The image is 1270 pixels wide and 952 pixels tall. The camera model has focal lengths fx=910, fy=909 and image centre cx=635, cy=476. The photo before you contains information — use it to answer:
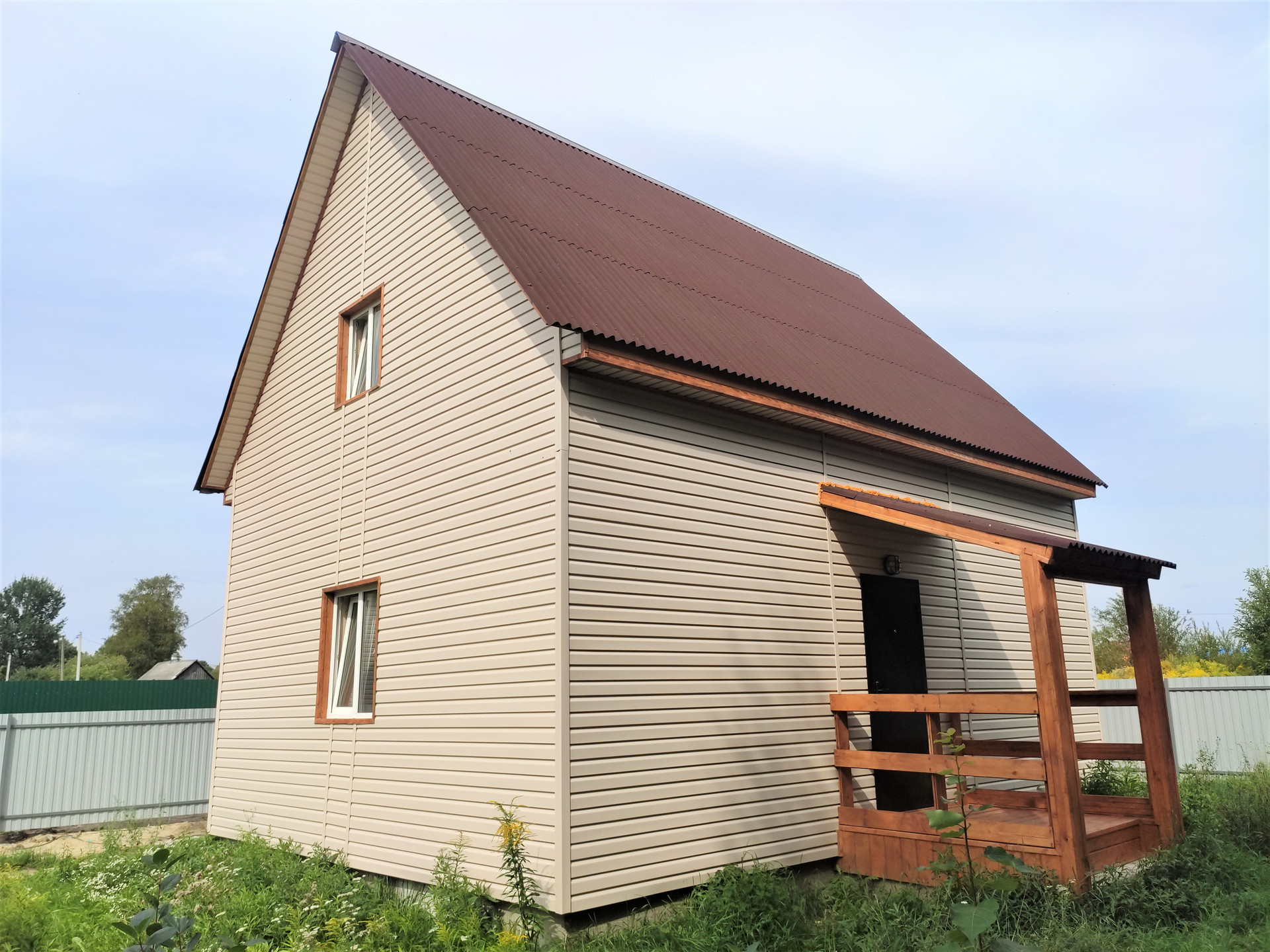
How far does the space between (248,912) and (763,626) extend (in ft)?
16.0

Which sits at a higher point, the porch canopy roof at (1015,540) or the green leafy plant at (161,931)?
the porch canopy roof at (1015,540)

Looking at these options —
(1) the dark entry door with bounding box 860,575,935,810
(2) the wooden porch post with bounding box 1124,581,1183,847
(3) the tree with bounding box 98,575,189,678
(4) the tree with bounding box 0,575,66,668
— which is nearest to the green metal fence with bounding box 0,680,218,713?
(1) the dark entry door with bounding box 860,575,935,810

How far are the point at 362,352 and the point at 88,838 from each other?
9.16 metres

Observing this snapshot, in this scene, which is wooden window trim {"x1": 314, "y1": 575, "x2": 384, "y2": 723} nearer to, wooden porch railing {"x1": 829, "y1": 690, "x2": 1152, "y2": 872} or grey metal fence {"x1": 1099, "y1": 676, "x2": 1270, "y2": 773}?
wooden porch railing {"x1": 829, "y1": 690, "x2": 1152, "y2": 872}

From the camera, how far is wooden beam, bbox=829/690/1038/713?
6.76 metres

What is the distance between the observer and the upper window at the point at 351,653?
891 centimetres

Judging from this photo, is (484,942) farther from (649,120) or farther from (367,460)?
(649,120)

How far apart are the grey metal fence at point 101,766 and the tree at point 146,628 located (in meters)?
43.8

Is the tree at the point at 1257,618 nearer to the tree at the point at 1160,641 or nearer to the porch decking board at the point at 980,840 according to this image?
the tree at the point at 1160,641

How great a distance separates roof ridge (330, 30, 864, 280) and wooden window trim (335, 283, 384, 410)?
2.85 metres

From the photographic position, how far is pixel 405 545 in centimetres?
844

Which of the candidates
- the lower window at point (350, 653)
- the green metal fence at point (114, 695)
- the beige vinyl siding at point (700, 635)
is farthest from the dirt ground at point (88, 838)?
the beige vinyl siding at point (700, 635)

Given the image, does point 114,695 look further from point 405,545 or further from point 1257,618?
point 1257,618

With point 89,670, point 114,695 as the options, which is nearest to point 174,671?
point 89,670
